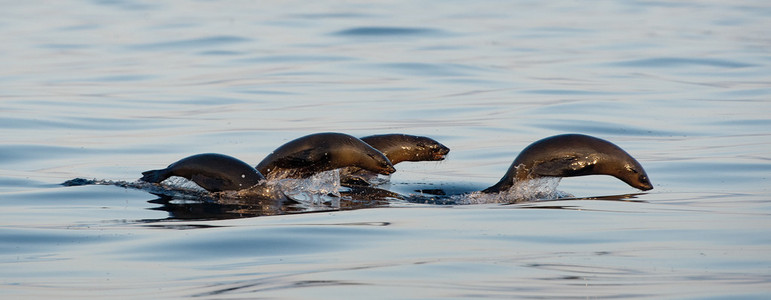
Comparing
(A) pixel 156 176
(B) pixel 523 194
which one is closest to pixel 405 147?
(B) pixel 523 194

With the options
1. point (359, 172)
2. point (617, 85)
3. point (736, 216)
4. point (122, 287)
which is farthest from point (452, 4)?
point (122, 287)

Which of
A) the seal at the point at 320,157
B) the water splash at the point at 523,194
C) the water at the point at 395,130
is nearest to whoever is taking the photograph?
the water at the point at 395,130

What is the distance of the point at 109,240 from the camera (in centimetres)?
862

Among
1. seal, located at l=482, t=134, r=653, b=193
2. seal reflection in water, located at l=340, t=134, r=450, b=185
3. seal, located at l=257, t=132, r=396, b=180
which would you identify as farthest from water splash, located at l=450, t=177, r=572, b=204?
seal reflection in water, located at l=340, t=134, r=450, b=185

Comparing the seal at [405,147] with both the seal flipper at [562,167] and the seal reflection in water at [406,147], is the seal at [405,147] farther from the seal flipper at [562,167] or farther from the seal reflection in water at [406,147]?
the seal flipper at [562,167]

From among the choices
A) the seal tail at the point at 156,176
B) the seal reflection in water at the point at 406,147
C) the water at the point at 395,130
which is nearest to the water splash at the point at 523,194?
the water at the point at 395,130

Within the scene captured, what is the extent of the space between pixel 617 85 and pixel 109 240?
1365 cm

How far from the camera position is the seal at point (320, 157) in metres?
11.4

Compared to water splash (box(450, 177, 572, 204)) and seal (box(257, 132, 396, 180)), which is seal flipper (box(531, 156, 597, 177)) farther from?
seal (box(257, 132, 396, 180))

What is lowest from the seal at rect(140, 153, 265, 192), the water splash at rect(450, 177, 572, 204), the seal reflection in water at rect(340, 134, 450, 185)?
the water splash at rect(450, 177, 572, 204)

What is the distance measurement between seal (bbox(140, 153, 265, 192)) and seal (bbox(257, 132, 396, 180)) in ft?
1.38

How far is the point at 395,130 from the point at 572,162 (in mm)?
5276

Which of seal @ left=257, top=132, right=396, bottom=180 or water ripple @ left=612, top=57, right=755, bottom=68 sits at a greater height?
water ripple @ left=612, top=57, right=755, bottom=68

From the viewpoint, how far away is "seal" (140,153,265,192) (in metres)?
10.9
